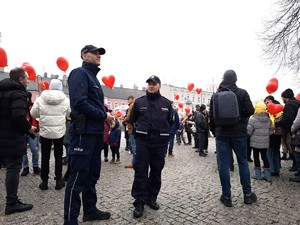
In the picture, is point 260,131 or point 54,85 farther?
point 260,131

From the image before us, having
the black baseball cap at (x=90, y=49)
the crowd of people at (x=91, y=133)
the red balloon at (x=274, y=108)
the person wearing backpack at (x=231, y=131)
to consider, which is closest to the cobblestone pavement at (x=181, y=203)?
the crowd of people at (x=91, y=133)

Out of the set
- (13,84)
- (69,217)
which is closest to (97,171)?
(69,217)

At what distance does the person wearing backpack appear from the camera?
3.66 metres

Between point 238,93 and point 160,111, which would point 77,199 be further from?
point 238,93

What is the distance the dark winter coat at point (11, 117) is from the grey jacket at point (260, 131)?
4.72 m

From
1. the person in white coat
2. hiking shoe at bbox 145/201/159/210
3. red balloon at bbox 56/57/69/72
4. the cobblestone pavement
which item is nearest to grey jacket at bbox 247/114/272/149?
the cobblestone pavement

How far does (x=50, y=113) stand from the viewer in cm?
455

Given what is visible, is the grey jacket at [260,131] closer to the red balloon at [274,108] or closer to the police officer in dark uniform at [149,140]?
the red balloon at [274,108]

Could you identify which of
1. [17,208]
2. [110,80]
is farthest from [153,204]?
[110,80]

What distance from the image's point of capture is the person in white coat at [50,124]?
4445mm

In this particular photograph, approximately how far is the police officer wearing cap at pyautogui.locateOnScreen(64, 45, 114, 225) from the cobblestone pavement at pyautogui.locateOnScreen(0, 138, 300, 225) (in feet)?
1.57

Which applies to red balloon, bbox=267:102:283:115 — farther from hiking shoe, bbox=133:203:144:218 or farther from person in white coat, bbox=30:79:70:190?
person in white coat, bbox=30:79:70:190

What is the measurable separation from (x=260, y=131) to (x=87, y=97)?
4.14m

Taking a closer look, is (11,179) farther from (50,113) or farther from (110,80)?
(110,80)
